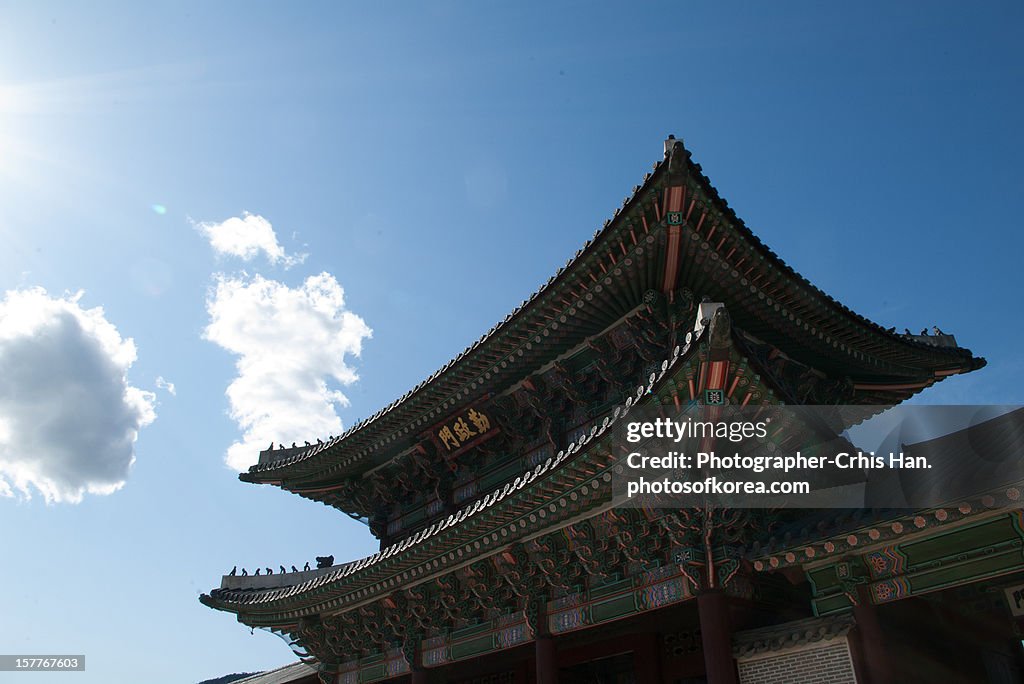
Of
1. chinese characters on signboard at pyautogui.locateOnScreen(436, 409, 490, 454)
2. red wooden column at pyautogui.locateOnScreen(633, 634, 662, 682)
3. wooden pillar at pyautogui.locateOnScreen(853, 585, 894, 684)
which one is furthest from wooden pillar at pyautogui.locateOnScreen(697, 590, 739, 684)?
chinese characters on signboard at pyautogui.locateOnScreen(436, 409, 490, 454)

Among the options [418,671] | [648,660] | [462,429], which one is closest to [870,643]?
[648,660]

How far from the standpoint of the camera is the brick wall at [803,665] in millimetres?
8844

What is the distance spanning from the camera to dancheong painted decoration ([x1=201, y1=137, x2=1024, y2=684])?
352 inches

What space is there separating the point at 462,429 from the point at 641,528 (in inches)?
290

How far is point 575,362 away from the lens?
15.0 m

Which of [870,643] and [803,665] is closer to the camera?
[870,643]

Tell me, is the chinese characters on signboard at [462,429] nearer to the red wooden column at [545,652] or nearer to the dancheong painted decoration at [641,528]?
the dancheong painted decoration at [641,528]

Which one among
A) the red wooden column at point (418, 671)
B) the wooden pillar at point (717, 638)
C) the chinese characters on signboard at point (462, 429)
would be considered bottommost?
the red wooden column at point (418, 671)

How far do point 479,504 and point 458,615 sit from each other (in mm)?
3563

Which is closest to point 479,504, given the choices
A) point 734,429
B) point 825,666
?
point 734,429

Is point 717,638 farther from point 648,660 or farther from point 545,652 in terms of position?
point 545,652

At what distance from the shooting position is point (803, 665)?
9.20m

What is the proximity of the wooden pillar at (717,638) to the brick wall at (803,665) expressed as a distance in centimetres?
26

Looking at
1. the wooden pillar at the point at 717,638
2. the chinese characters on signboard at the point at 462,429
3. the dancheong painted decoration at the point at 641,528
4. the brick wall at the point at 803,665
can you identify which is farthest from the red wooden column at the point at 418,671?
the brick wall at the point at 803,665
